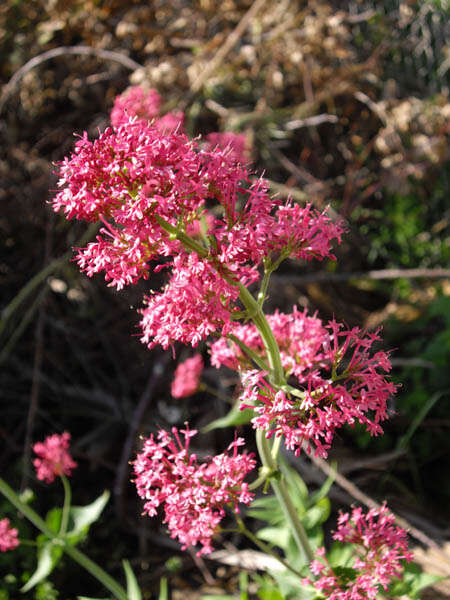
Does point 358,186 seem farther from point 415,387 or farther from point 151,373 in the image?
point 151,373

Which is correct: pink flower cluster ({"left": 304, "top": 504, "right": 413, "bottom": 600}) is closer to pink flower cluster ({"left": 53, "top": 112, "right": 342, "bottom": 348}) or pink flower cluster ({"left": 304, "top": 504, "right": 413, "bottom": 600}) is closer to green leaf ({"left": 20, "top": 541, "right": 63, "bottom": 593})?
pink flower cluster ({"left": 53, "top": 112, "right": 342, "bottom": 348})

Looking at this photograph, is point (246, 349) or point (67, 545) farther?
point (67, 545)

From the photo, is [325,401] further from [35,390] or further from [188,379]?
[35,390]

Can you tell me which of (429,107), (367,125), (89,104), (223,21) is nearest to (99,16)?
(89,104)

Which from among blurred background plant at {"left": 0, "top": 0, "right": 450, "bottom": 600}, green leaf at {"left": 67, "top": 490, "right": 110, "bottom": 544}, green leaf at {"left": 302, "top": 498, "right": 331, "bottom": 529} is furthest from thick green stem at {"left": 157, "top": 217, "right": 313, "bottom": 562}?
blurred background plant at {"left": 0, "top": 0, "right": 450, "bottom": 600}

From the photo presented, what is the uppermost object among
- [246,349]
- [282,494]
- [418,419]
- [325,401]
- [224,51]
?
[224,51]

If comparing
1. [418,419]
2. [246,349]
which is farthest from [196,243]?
[418,419]
